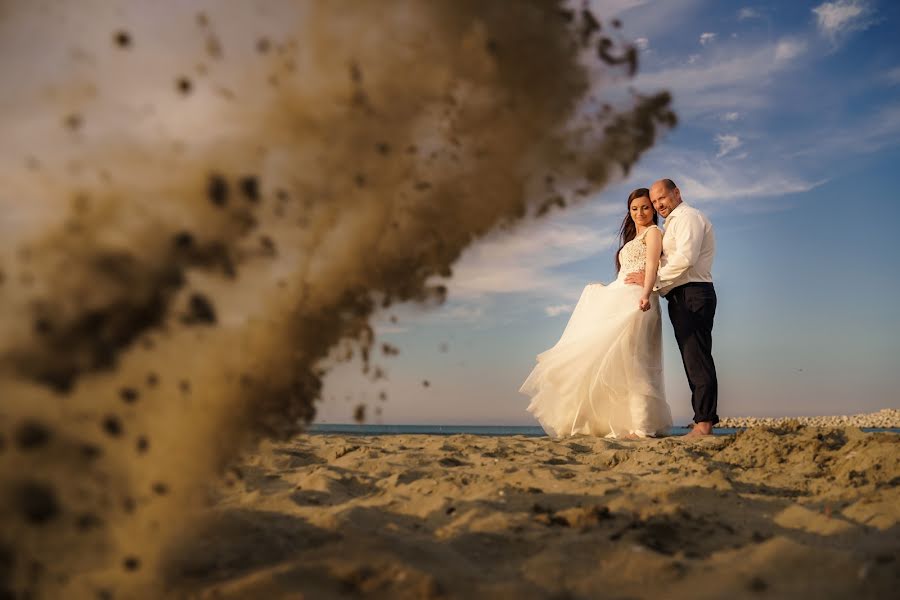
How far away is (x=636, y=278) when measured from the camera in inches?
284

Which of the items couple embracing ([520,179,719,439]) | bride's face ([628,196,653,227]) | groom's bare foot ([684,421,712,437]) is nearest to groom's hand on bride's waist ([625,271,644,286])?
couple embracing ([520,179,719,439])

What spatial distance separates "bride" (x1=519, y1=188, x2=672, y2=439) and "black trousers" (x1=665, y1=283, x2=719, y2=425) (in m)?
0.39

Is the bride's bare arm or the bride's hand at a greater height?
the bride's bare arm

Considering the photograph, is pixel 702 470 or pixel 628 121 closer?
pixel 628 121

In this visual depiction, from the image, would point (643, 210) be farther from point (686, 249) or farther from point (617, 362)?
point (617, 362)

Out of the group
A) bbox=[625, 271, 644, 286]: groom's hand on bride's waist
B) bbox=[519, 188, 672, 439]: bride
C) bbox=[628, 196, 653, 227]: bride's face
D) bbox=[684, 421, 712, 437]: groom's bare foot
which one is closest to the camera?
bbox=[684, 421, 712, 437]: groom's bare foot

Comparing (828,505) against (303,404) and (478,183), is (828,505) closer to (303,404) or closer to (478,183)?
(478,183)

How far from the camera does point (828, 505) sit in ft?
11.0

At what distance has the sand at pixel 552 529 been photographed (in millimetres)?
2129

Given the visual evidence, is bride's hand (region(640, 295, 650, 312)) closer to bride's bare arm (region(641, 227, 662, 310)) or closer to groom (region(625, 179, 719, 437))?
bride's bare arm (region(641, 227, 662, 310))

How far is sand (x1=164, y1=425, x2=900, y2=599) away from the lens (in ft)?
6.98

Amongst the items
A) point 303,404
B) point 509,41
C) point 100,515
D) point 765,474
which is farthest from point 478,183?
point 765,474

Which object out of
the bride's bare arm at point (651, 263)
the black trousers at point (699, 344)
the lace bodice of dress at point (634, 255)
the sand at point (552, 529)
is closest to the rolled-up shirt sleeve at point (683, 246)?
the bride's bare arm at point (651, 263)

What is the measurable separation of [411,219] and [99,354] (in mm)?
1556
